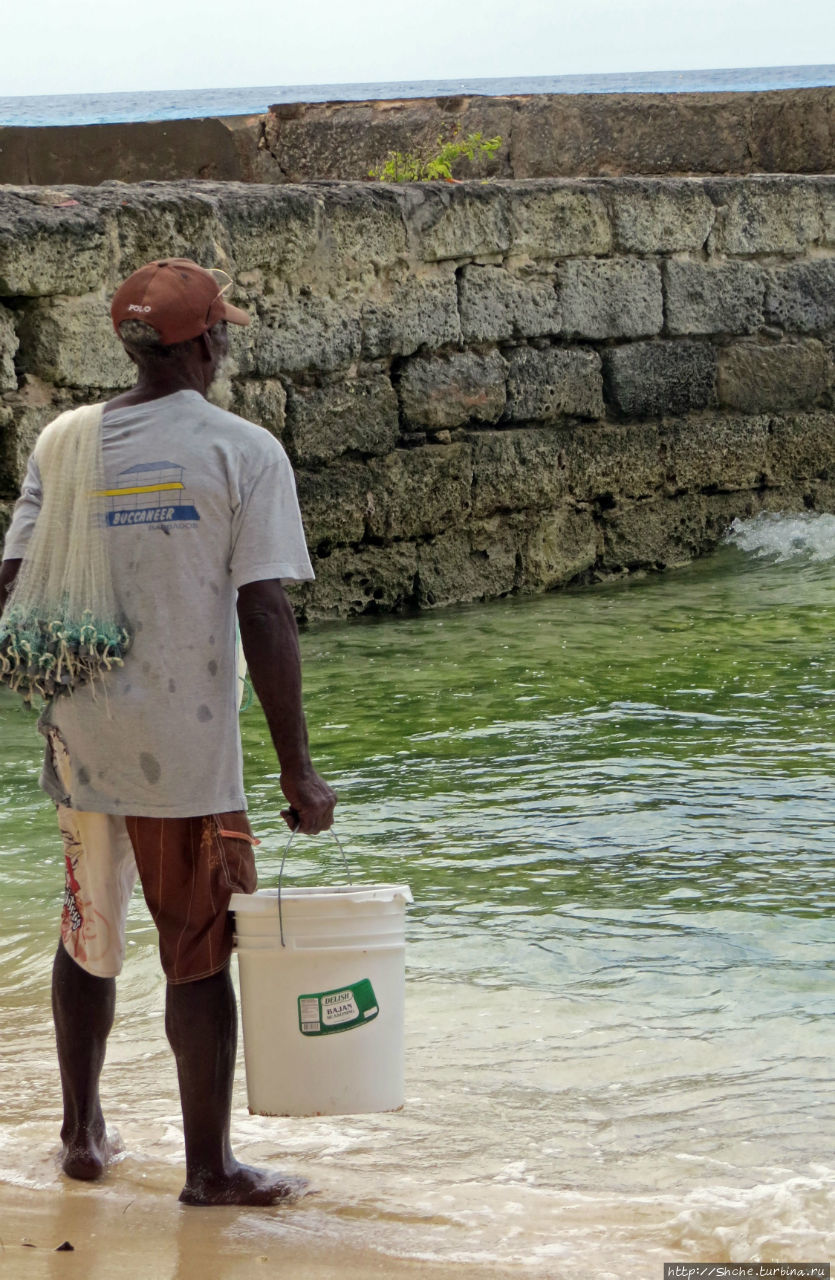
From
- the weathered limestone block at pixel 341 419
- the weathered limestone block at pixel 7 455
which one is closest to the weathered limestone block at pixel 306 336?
the weathered limestone block at pixel 341 419

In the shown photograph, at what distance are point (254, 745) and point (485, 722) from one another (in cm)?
84

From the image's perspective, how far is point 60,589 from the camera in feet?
8.46

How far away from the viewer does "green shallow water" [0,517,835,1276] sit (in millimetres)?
2625

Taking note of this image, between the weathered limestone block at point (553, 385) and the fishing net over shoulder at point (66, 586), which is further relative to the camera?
the weathered limestone block at point (553, 385)

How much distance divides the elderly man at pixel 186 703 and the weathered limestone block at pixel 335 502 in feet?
15.7

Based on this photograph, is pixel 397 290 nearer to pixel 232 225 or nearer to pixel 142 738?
pixel 232 225

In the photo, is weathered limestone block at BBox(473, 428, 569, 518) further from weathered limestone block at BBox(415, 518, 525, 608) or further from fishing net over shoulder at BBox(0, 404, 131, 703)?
fishing net over shoulder at BBox(0, 404, 131, 703)

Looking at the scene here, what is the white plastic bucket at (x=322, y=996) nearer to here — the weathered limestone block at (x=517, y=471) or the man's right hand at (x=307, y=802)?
the man's right hand at (x=307, y=802)

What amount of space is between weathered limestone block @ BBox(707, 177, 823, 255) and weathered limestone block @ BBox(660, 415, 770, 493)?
3.17 feet

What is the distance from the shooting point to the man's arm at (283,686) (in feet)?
8.31

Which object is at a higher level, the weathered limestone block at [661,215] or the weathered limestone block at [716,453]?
the weathered limestone block at [661,215]

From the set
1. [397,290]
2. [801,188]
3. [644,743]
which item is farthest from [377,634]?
[801,188]

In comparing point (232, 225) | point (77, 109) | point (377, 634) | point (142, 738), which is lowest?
point (377, 634)

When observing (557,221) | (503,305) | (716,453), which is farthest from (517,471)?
(716,453)
